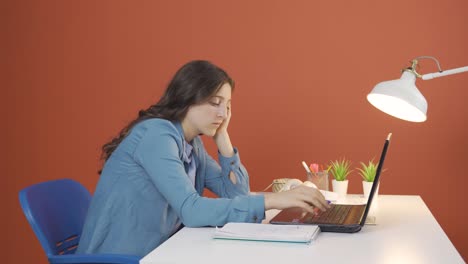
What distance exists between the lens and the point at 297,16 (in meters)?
3.19

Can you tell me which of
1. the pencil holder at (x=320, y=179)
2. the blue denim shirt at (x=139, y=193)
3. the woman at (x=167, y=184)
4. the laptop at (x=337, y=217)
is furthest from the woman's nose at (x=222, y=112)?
the pencil holder at (x=320, y=179)

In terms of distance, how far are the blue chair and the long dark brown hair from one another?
25 centimetres

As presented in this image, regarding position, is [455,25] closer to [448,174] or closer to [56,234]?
[448,174]

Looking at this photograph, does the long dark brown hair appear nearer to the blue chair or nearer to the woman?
the woman

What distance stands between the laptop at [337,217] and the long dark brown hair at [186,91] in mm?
493

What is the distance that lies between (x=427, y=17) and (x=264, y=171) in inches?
42.5

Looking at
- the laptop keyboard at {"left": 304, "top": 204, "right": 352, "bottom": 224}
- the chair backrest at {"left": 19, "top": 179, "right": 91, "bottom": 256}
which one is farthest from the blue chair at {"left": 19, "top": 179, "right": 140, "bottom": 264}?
the laptop keyboard at {"left": 304, "top": 204, "right": 352, "bottom": 224}

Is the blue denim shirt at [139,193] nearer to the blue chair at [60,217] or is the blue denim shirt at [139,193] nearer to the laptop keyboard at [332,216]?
the blue chair at [60,217]

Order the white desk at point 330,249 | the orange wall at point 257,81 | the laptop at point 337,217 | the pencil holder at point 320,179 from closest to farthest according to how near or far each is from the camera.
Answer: the white desk at point 330,249
the laptop at point 337,217
the pencil holder at point 320,179
the orange wall at point 257,81

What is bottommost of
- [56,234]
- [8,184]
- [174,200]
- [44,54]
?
[8,184]

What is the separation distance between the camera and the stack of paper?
1636 mm

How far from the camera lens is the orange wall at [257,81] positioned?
10.1 feet

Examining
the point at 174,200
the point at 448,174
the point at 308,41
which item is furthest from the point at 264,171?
the point at 174,200

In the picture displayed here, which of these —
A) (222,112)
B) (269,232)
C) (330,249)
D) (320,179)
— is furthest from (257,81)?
(330,249)
